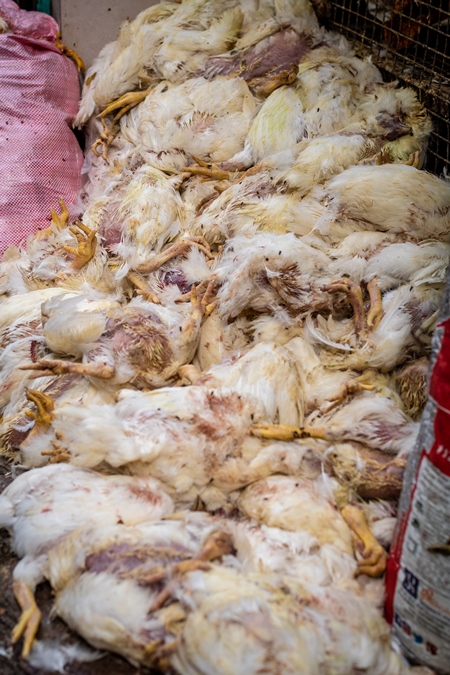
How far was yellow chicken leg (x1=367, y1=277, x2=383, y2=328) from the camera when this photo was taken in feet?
8.49

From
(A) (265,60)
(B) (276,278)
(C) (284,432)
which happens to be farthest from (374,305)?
(A) (265,60)

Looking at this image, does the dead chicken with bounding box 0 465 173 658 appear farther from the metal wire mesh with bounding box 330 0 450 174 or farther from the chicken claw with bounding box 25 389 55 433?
the metal wire mesh with bounding box 330 0 450 174

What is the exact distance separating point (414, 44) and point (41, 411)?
2.93 metres

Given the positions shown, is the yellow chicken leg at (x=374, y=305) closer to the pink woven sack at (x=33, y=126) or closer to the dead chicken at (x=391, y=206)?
the dead chicken at (x=391, y=206)

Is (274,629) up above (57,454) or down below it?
above

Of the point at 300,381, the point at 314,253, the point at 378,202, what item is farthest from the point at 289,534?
the point at 378,202

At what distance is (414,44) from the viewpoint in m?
3.74

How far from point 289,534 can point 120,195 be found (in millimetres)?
2184

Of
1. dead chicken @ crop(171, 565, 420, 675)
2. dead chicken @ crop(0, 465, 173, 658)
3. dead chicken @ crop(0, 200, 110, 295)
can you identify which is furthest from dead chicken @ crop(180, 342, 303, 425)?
dead chicken @ crop(0, 200, 110, 295)

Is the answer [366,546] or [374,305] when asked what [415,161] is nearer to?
[374,305]

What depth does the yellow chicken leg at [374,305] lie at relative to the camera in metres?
2.59

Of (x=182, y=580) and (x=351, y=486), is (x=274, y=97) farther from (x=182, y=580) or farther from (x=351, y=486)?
(x=182, y=580)

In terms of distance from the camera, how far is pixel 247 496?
216 cm

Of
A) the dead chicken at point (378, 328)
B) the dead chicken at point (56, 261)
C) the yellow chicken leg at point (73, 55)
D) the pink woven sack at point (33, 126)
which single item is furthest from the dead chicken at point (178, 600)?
the yellow chicken leg at point (73, 55)
